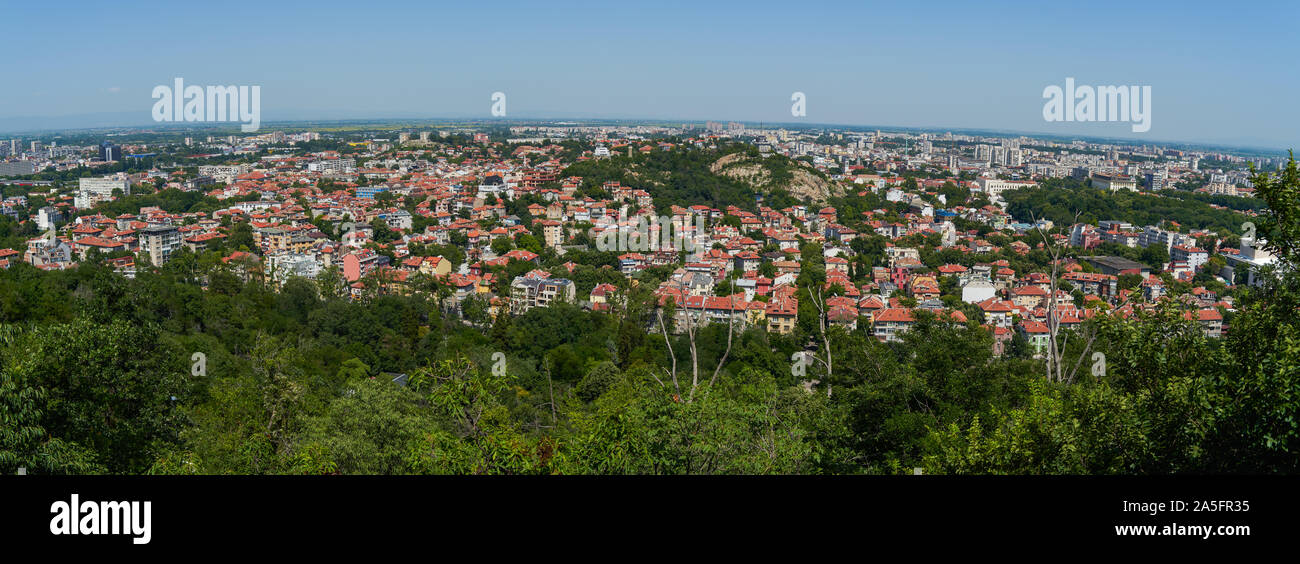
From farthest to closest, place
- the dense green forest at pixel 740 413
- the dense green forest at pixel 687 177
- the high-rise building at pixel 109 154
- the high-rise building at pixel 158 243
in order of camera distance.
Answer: the high-rise building at pixel 109 154 → the dense green forest at pixel 687 177 → the high-rise building at pixel 158 243 → the dense green forest at pixel 740 413

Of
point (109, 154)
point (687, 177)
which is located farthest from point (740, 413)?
point (109, 154)

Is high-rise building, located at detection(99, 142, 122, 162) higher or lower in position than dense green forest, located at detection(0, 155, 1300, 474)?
higher

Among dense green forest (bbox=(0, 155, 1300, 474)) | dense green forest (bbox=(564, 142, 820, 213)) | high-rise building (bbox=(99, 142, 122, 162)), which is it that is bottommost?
dense green forest (bbox=(0, 155, 1300, 474))

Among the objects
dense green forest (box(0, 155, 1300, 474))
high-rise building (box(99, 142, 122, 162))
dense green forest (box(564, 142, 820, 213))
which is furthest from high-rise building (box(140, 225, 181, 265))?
high-rise building (box(99, 142, 122, 162))

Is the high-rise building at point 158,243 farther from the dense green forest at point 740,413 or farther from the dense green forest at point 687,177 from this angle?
the dense green forest at point 740,413

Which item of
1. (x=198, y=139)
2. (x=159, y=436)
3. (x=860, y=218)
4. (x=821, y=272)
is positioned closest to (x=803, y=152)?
(x=860, y=218)

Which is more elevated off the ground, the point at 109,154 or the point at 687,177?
the point at 109,154

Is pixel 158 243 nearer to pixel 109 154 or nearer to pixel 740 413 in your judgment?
pixel 740 413

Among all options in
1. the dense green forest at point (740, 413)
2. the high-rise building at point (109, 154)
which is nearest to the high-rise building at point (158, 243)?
the dense green forest at point (740, 413)

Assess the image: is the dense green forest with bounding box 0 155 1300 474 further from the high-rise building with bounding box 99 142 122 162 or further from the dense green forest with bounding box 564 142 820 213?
the high-rise building with bounding box 99 142 122 162
